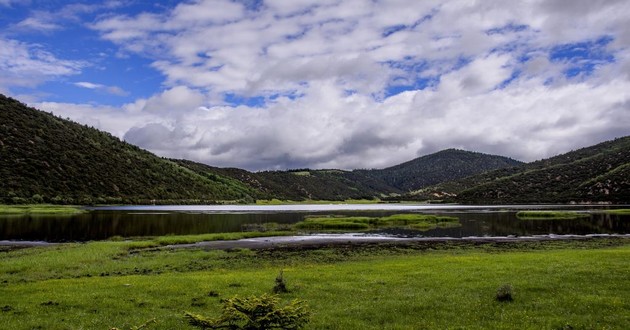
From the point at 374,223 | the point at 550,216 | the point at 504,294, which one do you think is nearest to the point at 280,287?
the point at 504,294

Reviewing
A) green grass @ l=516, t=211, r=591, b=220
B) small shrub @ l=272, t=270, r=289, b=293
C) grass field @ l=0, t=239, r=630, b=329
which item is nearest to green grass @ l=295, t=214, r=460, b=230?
green grass @ l=516, t=211, r=591, b=220

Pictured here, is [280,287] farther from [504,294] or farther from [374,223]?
[374,223]

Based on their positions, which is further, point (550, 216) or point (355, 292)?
point (550, 216)

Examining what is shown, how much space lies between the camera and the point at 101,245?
5991 centimetres

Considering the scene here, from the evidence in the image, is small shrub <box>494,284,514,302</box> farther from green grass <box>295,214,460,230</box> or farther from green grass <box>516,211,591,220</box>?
green grass <box>516,211,591,220</box>

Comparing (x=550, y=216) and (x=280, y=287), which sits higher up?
(x=550, y=216)

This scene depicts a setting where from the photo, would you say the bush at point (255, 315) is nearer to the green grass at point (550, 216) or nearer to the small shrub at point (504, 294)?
the small shrub at point (504, 294)

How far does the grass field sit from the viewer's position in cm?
2128

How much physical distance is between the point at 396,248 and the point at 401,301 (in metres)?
35.6

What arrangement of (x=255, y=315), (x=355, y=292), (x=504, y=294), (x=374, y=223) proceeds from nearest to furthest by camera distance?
(x=255, y=315) → (x=504, y=294) → (x=355, y=292) → (x=374, y=223)

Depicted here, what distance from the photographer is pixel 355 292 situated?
28141mm

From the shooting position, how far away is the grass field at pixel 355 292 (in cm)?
2128

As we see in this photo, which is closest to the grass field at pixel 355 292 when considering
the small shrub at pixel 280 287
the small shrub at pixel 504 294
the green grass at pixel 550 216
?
the small shrub at pixel 504 294

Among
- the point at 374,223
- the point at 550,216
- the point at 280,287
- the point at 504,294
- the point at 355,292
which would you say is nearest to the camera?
the point at 504,294
